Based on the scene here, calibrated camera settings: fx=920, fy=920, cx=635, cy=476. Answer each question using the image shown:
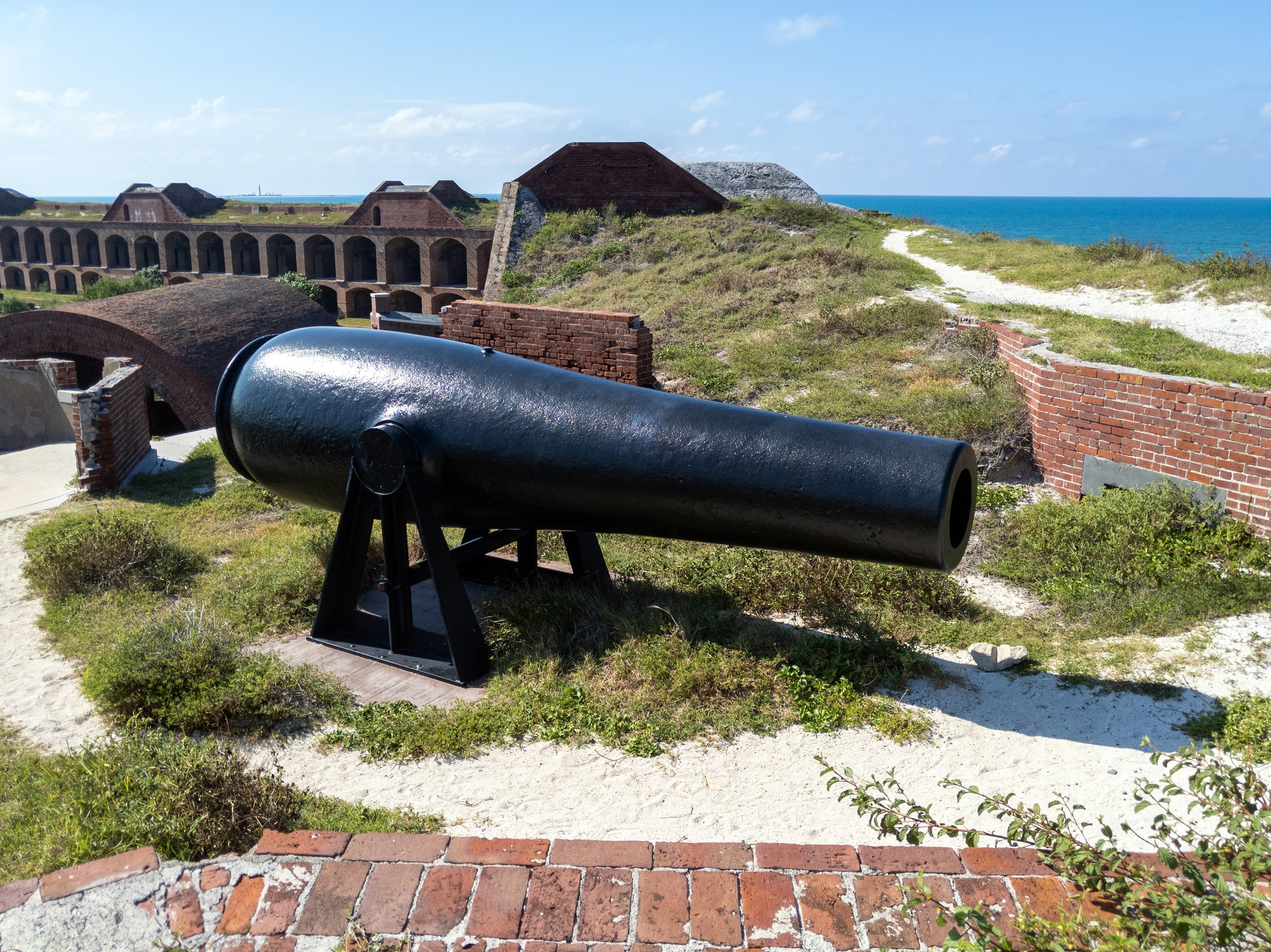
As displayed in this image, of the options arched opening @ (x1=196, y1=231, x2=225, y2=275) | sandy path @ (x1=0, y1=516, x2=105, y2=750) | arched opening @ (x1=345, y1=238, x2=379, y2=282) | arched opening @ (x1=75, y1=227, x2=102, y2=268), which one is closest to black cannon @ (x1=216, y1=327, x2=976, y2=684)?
sandy path @ (x1=0, y1=516, x2=105, y2=750)

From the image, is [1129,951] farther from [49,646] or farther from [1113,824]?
[49,646]

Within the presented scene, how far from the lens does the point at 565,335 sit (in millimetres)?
8945

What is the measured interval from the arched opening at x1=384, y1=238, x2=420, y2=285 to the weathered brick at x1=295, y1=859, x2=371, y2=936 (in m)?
37.8

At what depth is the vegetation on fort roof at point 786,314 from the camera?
771cm

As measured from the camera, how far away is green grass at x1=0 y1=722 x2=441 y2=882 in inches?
113

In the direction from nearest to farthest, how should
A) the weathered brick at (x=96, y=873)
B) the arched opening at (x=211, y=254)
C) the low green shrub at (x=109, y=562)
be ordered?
1. the weathered brick at (x=96, y=873)
2. the low green shrub at (x=109, y=562)
3. the arched opening at (x=211, y=254)

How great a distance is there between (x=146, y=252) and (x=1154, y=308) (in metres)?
46.2

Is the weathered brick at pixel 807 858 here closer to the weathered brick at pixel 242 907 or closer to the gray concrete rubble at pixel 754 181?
the weathered brick at pixel 242 907

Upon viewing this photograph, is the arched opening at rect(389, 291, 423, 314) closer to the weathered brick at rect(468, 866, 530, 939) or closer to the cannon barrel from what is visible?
the cannon barrel

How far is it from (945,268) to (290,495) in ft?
36.9

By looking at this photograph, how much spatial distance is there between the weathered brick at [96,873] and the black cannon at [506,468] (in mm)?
1796

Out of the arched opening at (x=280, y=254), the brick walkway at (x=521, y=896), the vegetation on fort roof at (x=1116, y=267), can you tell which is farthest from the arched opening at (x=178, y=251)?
the brick walkway at (x=521, y=896)

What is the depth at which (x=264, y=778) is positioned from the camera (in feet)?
10.6

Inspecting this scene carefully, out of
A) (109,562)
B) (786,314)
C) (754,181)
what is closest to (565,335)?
(786,314)
